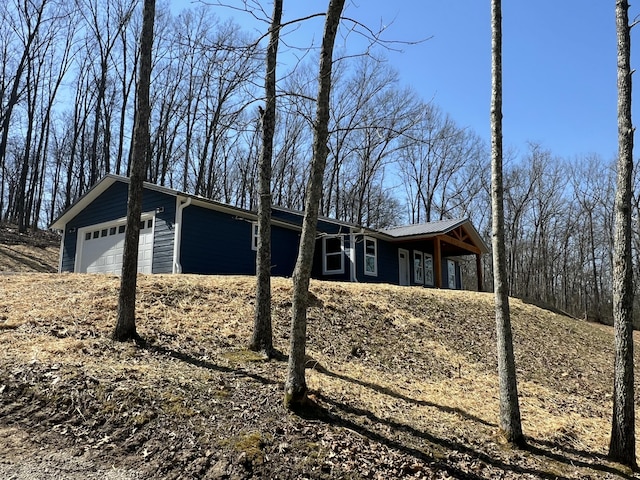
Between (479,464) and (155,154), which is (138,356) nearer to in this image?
(479,464)

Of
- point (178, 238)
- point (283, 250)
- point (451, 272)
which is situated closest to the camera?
point (178, 238)

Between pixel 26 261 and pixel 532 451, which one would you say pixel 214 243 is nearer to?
pixel 532 451

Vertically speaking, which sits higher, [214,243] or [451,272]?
[214,243]

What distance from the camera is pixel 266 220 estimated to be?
24.5ft

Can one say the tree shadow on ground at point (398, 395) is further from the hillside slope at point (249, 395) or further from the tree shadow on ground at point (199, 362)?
the tree shadow on ground at point (199, 362)

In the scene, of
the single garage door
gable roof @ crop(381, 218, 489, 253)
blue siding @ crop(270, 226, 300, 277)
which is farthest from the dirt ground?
gable roof @ crop(381, 218, 489, 253)

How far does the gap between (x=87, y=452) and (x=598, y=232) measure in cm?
3661

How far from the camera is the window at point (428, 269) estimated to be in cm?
2267

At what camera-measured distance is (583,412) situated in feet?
24.6

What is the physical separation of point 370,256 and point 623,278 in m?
13.2

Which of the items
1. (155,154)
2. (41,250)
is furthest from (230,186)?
(41,250)

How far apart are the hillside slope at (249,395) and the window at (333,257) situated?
277 inches

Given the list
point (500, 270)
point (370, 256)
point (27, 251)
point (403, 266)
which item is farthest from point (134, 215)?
point (27, 251)

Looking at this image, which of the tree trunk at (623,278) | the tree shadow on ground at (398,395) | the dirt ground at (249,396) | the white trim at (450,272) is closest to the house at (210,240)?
the white trim at (450,272)
